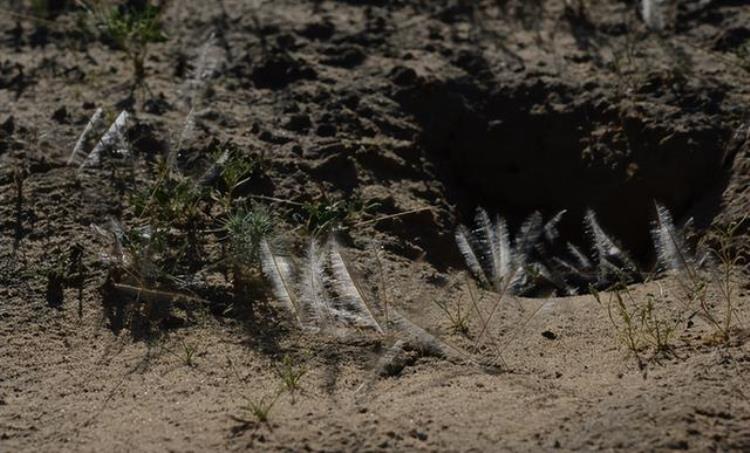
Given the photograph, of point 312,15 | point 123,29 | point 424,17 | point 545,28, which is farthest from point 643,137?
point 123,29

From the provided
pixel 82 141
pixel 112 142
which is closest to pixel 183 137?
pixel 112 142

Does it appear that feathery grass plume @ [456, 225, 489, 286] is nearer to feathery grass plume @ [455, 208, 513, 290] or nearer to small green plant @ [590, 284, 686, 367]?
feathery grass plume @ [455, 208, 513, 290]

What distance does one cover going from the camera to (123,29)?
14.6 feet

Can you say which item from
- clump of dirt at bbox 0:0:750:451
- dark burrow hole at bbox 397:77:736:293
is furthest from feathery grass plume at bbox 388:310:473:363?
dark burrow hole at bbox 397:77:736:293

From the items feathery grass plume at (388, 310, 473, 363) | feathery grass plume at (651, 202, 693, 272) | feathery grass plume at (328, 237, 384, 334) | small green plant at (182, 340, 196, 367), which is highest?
feathery grass plume at (651, 202, 693, 272)

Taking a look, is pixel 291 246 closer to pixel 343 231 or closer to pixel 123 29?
pixel 343 231

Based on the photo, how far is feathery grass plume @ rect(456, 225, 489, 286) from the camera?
11.9ft

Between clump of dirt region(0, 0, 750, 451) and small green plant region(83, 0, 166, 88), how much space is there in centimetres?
7

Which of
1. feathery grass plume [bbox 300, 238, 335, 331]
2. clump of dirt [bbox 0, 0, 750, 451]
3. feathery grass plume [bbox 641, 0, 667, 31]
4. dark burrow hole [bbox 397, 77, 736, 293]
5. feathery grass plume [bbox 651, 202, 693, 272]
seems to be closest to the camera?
clump of dirt [bbox 0, 0, 750, 451]

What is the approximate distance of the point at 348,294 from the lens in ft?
11.1

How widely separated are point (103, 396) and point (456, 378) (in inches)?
36.7

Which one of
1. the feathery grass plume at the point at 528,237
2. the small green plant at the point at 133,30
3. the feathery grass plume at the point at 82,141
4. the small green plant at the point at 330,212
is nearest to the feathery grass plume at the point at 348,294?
the small green plant at the point at 330,212

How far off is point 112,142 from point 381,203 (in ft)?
3.18

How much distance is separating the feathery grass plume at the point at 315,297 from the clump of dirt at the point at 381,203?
68mm
